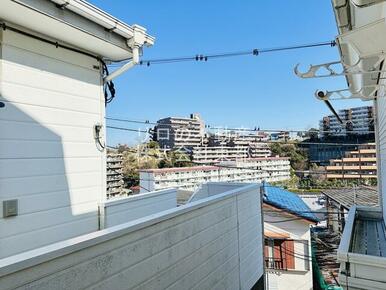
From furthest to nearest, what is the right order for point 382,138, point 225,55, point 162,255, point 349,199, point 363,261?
1. point 349,199
2. point 225,55
3. point 382,138
4. point 363,261
5. point 162,255

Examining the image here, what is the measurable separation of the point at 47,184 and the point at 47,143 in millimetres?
354

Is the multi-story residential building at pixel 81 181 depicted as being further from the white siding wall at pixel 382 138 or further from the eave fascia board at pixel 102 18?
the white siding wall at pixel 382 138

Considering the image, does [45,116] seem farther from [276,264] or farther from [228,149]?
[228,149]

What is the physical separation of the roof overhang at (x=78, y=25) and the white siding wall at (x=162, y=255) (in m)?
1.75

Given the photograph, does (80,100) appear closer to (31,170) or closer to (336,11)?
(31,170)

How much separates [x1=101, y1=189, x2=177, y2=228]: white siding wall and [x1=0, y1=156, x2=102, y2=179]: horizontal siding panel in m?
0.46

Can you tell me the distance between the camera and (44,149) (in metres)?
2.58

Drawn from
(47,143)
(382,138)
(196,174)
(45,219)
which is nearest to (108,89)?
(47,143)

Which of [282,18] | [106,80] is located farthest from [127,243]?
[282,18]

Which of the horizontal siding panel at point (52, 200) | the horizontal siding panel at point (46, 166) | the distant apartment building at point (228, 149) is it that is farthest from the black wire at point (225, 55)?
the distant apartment building at point (228, 149)

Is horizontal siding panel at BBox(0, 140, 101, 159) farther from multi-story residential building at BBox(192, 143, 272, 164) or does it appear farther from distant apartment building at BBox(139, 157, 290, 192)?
multi-story residential building at BBox(192, 143, 272, 164)

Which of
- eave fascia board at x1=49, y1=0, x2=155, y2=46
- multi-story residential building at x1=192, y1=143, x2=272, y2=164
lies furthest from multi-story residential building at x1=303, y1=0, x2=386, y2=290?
multi-story residential building at x1=192, y1=143, x2=272, y2=164

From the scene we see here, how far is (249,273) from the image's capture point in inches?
142

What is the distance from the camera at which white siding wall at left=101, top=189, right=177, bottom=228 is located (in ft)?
10.5
